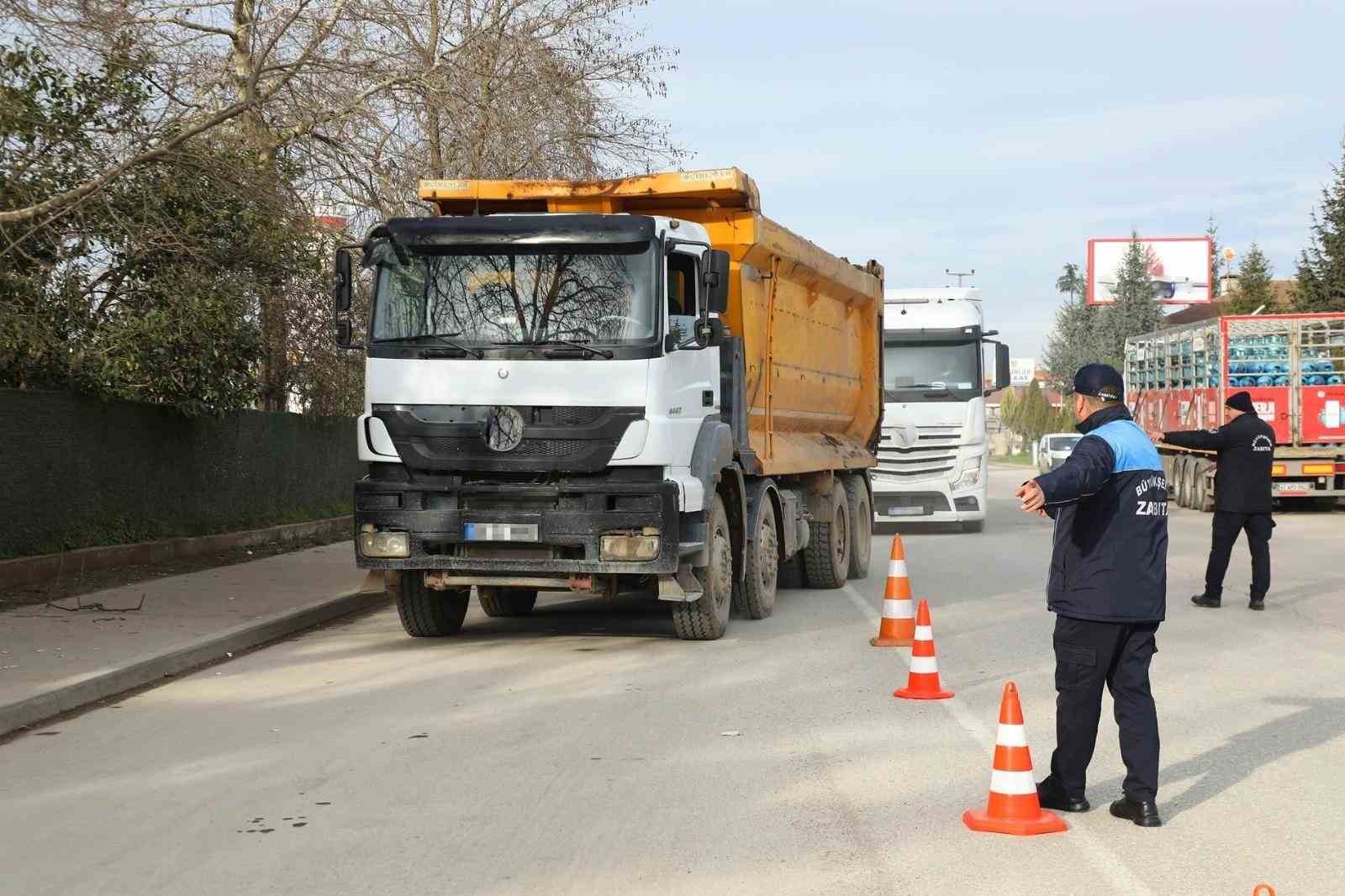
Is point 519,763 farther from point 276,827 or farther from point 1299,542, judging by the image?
point 1299,542

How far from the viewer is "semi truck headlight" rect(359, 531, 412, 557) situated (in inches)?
452

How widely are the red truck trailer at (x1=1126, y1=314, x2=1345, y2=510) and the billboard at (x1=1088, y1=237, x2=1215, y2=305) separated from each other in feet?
200

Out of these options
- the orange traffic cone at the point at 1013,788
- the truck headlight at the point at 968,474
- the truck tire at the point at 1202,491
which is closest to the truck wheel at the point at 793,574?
the truck headlight at the point at 968,474

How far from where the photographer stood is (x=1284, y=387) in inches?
1163

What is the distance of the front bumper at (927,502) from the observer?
25203mm

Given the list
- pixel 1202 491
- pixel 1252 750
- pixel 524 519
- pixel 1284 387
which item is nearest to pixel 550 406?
pixel 524 519

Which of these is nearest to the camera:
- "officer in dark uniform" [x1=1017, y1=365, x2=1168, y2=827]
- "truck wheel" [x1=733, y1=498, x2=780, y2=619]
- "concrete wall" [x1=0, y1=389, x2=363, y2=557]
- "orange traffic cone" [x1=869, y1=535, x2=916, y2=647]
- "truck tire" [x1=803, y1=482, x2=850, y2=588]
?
"officer in dark uniform" [x1=1017, y1=365, x2=1168, y2=827]

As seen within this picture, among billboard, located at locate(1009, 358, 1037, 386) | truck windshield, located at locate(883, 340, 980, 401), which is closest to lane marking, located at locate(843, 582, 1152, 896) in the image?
truck windshield, located at locate(883, 340, 980, 401)

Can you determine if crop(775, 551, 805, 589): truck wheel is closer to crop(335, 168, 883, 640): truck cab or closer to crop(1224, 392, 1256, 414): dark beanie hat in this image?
crop(335, 168, 883, 640): truck cab

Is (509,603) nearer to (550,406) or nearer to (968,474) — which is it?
(550,406)

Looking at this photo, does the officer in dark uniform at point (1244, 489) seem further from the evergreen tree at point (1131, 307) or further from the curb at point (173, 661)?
the evergreen tree at point (1131, 307)

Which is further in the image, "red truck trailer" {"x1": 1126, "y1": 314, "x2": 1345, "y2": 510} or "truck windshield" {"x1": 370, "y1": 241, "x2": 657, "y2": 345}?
"red truck trailer" {"x1": 1126, "y1": 314, "x2": 1345, "y2": 510}

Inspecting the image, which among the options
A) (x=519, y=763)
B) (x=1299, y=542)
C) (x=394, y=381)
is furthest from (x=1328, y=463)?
(x=519, y=763)

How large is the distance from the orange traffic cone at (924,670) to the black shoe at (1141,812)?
306 cm
